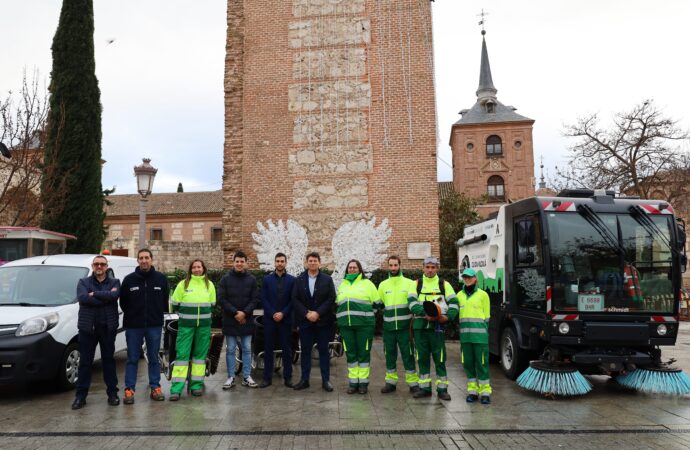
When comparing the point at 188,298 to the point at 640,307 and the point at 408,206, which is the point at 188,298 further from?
Result: the point at 408,206

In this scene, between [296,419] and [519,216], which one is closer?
[296,419]

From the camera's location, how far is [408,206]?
41.8 ft

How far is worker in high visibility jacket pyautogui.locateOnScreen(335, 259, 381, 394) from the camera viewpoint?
255 inches

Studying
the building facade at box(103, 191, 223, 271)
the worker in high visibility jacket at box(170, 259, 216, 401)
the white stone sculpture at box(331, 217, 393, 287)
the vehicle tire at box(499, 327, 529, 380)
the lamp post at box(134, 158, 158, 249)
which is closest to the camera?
the worker in high visibility jacket at box(170, 259, 216, 401)

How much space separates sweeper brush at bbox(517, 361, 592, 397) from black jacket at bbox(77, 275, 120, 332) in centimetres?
516

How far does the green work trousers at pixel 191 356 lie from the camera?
627 centimetres

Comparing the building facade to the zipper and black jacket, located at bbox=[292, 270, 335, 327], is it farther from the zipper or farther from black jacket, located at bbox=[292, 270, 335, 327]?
the zipper

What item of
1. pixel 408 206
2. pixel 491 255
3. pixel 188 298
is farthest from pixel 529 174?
pixel 188 298

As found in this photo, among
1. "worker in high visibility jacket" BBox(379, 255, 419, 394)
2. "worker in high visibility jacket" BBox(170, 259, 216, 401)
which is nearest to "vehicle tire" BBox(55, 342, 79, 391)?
"worker in high visibility jacket" BBox(170, 259, 216, 401)

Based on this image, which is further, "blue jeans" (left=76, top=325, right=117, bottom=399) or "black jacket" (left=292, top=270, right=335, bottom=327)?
"black jacket" (left=292, top=270, right=335, bottom=327)

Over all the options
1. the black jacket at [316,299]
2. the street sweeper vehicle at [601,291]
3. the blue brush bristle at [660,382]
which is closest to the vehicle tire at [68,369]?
the black jacket at [316,299]

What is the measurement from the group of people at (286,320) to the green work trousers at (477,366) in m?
0.01

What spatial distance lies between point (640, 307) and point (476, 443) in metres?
3.25

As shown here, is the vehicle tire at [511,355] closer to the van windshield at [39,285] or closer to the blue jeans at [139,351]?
the blue jeans at [139,351]
